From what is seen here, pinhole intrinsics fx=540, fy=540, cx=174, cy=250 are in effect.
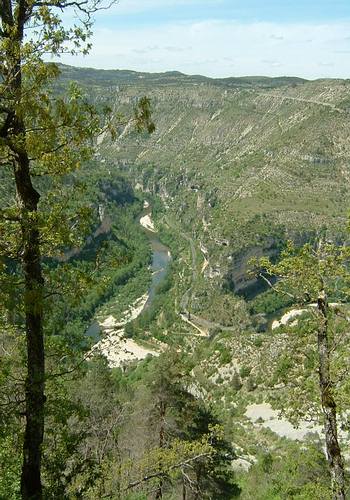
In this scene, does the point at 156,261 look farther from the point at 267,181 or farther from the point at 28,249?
the point at 28,249

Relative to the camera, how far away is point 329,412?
9031mm

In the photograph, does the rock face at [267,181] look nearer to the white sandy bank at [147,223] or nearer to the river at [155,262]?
the white sandy bank at [147,223]

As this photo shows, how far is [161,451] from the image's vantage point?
31.1 ft

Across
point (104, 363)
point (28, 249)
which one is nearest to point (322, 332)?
point (28, 249)

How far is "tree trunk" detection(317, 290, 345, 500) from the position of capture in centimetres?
893

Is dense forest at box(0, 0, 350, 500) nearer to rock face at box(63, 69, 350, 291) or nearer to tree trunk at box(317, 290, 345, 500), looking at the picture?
tree trunk at box(317, 290, 345, 500)

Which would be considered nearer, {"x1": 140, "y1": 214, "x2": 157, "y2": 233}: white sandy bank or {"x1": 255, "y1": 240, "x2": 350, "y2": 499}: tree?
{"x1": 255, "y1": 240, "x2": 350, "y2": 499}: tree

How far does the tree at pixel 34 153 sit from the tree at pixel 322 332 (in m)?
4.28

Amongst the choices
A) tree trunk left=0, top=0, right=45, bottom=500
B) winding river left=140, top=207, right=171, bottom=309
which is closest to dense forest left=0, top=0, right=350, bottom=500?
tree trunk left=0, top=0, right=45, bottom=500

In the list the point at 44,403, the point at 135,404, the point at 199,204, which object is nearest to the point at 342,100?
the point at 199,204

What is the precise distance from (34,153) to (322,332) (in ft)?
19.3

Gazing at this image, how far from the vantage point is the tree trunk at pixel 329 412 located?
29.3ft

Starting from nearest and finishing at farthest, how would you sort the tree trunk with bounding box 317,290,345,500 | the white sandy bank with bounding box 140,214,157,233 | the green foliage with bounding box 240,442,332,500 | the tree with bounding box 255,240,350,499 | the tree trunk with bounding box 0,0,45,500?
1. the tree trunk with bounding box 0,0,45,500
2. the tree trunk with bounding box 317,290,345,500
3. the tree with bounding box 255,240,350,499
4. the green foliage with bounding box 240,442,332,500
5. the white sandy bank with bounding box 140,214,157,233

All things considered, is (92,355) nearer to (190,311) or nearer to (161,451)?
(161,451)
